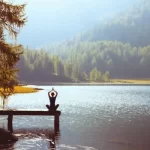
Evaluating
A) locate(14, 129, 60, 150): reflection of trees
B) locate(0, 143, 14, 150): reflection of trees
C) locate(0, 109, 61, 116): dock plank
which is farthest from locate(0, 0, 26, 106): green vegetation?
locate(0, 143, 14, 150): reflection of trees

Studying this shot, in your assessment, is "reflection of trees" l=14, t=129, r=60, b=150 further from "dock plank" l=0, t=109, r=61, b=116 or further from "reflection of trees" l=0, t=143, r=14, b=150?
"reflection of trees" l=0, t=143, r=14, b=150

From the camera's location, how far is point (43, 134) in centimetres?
3077

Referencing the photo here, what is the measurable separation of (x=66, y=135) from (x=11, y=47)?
8470 millimetres

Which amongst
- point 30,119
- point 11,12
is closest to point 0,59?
point 11,12

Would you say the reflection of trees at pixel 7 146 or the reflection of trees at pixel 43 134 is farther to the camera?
the reflection of trees at pixel 43 134

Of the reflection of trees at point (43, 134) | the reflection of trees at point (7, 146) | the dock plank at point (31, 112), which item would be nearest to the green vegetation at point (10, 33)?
the reflection of trees at point (43, 134)

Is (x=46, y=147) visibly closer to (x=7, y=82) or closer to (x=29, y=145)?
(x=29, y=145)

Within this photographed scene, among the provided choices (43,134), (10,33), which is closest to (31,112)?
(43,134)

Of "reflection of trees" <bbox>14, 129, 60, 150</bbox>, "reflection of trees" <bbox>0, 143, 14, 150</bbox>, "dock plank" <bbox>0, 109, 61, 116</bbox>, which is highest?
"dock plank" <bbox>0, 109, 61, 116</bbox>

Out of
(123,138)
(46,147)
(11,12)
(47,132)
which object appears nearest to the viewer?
(46,147)

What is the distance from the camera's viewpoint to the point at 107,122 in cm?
3956

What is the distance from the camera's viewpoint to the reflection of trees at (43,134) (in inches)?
1107

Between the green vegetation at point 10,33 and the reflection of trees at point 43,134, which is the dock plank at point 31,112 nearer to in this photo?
the reflection of trees at point 43,134

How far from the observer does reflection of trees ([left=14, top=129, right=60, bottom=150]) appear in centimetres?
2812
